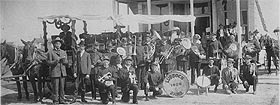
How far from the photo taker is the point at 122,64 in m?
6.34

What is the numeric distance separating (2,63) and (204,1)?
6796 mm

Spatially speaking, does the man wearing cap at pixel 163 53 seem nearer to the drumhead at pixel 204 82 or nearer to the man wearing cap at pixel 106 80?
the drumhead at pixel 204 82

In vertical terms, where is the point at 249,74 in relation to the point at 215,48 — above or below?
below

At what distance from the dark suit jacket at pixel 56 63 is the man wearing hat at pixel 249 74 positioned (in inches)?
122

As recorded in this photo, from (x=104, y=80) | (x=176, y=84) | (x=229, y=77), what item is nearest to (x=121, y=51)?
(x=104, y=80)

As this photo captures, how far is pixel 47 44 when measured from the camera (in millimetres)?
6863

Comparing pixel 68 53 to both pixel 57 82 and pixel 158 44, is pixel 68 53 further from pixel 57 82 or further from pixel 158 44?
pixel 158 44

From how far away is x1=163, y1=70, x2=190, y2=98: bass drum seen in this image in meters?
5.90

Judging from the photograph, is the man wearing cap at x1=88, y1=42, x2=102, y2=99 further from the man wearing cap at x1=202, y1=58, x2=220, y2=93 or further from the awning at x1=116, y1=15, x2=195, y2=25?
the man wearing cap at x1=202, y1=58, x2=220, y2=93

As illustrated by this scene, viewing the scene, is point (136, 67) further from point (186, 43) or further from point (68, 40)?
point (68, 40)

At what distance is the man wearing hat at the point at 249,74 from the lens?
5.96m

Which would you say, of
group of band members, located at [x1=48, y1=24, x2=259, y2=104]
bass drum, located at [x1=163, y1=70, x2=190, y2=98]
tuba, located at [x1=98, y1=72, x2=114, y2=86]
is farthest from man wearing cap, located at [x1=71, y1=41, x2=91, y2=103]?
bass drum, located at [x1=163, y1=70, x2=190, y2=98]

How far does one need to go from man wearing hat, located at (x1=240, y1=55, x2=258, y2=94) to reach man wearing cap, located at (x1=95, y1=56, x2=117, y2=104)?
2283mm

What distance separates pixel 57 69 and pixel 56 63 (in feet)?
0.36
